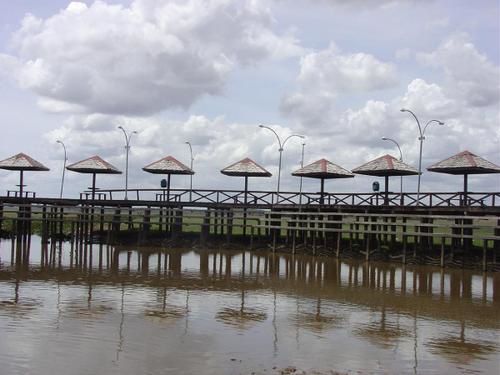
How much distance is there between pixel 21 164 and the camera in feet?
152

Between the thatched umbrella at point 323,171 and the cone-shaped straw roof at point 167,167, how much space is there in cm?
852

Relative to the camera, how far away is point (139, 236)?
41.8 m

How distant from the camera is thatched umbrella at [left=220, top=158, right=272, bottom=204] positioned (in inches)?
1695

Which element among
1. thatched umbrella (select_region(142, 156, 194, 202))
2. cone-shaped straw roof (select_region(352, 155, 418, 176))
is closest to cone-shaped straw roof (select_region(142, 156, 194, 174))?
thatched umbrella (select_region(142, 156, 194, 202))

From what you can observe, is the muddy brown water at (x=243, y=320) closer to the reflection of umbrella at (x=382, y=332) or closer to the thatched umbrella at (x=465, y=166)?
the reflection of umbrella at (x=382, y=332)

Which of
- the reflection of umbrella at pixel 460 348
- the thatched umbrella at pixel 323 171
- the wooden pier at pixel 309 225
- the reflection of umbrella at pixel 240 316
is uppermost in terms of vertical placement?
the thatched umbrella at pixel 323 171

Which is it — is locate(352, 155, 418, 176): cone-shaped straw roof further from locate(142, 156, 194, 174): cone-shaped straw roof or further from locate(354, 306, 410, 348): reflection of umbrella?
locate(354, 306, 410, 348): reflection of umbrella

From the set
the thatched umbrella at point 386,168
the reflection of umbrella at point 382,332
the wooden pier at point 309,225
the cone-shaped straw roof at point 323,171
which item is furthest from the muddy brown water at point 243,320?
the cone-shaped straw roof at point 323,171

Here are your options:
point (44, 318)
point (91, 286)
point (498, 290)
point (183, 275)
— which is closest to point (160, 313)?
point (44, 318)

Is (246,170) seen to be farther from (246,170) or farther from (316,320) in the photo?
(316,320)

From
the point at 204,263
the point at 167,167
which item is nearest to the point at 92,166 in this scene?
the point at 167,167

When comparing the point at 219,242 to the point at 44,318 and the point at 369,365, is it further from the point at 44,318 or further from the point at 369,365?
the point at 369,365

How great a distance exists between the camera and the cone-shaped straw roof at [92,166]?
4516 centimetres

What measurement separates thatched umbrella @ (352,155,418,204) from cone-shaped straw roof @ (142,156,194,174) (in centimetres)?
1281
